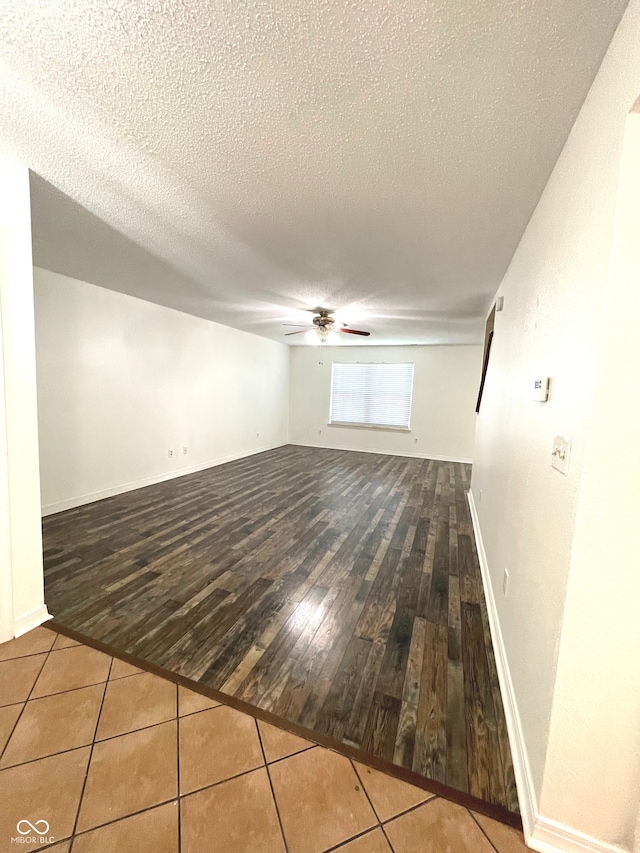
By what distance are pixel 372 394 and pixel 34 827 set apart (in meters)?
6.61

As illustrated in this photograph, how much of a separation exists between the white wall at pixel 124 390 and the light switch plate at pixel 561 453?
399 centimetres

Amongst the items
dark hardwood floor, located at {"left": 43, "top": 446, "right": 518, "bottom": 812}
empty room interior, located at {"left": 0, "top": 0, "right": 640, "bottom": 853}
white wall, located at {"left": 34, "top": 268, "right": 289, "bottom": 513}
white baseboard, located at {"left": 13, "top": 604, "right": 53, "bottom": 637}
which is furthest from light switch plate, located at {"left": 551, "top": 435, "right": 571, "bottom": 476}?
white wall, located at {"left": 34, "top": 268, "right": 289, "bottom": 513}

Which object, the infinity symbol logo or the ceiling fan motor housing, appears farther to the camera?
the ceiling fan motor housing

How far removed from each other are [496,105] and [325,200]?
2.69 ft

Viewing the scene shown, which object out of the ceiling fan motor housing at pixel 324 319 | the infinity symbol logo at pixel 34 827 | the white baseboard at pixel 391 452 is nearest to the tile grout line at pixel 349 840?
the infinity symbol logo at pixel 34 827

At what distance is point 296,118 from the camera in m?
1.19

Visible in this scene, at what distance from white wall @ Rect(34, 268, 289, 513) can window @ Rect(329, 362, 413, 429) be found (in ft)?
7.12

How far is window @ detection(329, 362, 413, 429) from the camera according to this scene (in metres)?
6.73

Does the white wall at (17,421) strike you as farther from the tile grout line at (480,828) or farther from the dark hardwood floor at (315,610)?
the tile grout line at (480,828)

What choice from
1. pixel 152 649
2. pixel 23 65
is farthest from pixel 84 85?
pixel 152 649

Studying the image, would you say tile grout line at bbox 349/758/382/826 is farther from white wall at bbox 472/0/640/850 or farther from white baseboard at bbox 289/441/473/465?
white baseboard at bbox 289/441/473/465

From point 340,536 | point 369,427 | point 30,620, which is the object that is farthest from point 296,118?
point 369,427

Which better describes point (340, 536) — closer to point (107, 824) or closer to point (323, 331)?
point (107, 824)

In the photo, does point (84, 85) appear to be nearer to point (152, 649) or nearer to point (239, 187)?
point (239, 187)
